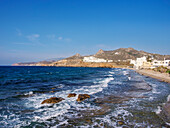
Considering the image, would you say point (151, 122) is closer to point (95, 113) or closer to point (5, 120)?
point (95, 113)

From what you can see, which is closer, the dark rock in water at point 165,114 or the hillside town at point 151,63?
the dark rock in water at point 165,114

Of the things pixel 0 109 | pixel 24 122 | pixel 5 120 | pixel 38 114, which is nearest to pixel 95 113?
pixel 38 114

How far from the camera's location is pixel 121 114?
9195 millimetres

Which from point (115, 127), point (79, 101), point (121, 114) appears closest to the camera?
point (115, 127)

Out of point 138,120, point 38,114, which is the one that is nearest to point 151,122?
point 138,120

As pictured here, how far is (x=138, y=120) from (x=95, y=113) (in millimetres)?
2797

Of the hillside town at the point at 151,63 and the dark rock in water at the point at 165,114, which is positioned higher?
the hillside town at the point at 151,63

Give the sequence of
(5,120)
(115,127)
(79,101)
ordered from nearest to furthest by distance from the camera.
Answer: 1. (115,127)
2. (5,120)
3. (79,101)

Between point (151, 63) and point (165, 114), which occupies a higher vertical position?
point (151, 63)

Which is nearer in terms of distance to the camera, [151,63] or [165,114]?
[165,114]

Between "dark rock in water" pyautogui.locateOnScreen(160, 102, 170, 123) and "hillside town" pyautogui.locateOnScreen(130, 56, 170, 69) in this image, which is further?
"hillside town" pyautogui.locateOnScreen(130, 56, 170, 69)

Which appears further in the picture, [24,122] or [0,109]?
[0,109]

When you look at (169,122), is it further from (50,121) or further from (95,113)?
(50,121)

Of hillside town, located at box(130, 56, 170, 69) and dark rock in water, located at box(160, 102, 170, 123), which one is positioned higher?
hillside town, located at box(130, 56, 170, 69)
